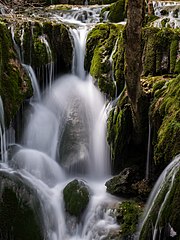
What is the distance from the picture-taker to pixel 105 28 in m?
12.1

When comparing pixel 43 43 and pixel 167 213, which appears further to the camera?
pixel 43 43

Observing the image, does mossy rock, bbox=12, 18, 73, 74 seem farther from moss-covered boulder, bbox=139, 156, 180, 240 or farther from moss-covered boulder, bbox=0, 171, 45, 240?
moss-covered boulder, bbox=139, 156, 180, 240

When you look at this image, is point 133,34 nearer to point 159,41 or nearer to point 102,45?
point 159,41

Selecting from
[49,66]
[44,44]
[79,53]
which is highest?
[44,44]

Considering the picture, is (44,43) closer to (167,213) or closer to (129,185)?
(129,185)

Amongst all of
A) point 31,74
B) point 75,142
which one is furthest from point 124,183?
Result: point 31,74

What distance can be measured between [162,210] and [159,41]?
17.5 ft

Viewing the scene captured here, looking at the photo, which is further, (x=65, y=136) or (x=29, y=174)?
(x=65, y=136)

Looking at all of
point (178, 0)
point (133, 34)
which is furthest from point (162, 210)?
point (178, 0)

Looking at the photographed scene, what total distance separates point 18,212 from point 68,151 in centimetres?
301

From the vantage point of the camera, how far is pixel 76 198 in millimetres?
7746

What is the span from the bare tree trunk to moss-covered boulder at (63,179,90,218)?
6.01ft

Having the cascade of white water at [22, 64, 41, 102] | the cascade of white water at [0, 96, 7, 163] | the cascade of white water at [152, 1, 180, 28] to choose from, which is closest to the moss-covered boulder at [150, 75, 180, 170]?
the cascade of white water at [0, 96, 7, 163]

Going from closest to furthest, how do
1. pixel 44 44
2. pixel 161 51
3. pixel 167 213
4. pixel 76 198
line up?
1. pixel 167 213
2. pixel 76 198
3. pixel 161 51
4. pixel 44 44
